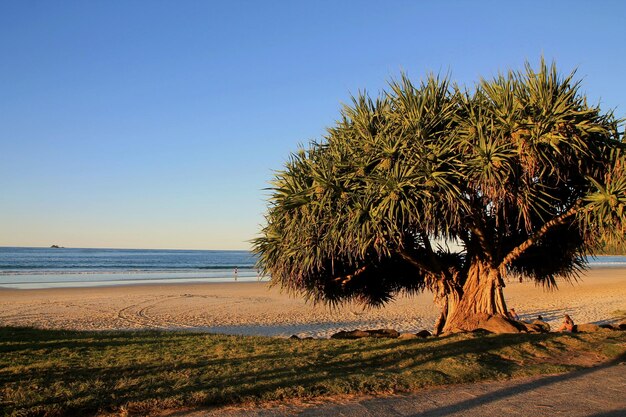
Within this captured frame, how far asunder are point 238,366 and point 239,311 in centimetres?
1620

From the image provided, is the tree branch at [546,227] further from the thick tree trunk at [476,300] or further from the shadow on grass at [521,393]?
the shadow on grass at [521,393]

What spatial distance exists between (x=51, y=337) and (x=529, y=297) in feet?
82.2

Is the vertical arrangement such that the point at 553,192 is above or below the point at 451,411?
above

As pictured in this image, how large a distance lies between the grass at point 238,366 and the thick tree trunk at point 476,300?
1.67m

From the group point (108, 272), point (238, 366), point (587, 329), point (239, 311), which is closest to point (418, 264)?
point (587, 329)

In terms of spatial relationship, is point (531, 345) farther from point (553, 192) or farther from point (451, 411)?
point (451, 411)

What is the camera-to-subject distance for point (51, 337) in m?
11.3

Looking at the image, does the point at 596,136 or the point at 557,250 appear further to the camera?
the point at 557,250

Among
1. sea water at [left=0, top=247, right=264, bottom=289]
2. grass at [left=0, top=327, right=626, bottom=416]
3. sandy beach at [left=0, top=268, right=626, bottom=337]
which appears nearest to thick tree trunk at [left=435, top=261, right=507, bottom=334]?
grass at [left=0, top=327, right=626, bottom=416]

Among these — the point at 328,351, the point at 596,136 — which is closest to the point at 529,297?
the point at 596,136

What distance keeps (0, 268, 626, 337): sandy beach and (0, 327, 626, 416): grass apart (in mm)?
6879

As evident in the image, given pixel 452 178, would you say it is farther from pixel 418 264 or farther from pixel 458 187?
pixel 418 264

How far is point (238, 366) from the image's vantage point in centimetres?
805

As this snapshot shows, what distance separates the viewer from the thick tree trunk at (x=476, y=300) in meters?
12.2
